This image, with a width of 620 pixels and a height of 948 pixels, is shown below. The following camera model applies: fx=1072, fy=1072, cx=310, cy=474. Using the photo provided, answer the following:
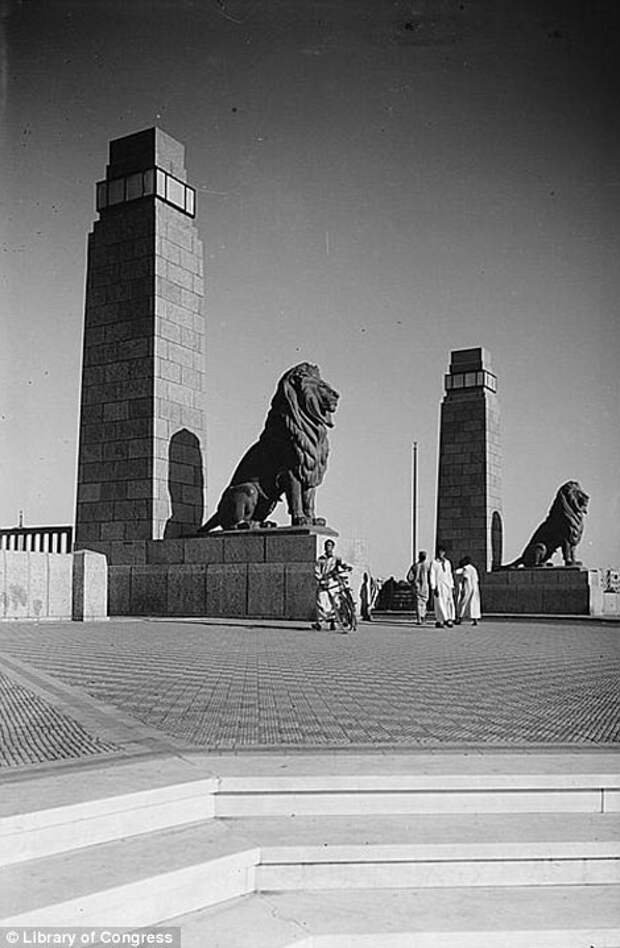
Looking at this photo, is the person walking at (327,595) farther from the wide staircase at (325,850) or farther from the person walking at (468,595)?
the wide staircase at (325,850)

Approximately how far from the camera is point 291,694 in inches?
268

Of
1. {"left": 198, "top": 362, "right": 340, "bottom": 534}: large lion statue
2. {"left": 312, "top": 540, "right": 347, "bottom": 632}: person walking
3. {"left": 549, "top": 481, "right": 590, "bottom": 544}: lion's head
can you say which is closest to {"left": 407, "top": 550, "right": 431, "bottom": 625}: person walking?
{"left": 198, "top": 362, "right": 340, "bottom": 534}: large lion statue

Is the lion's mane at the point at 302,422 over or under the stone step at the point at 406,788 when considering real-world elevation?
over

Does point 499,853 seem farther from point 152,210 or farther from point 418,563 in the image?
point 152,210

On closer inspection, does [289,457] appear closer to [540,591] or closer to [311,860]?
[540,591]

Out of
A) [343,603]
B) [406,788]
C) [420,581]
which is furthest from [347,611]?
[406,788]

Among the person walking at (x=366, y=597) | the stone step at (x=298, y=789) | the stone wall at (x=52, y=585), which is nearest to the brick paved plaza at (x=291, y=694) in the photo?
the stone step at (x=298, y=789)

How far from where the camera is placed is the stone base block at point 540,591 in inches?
1113

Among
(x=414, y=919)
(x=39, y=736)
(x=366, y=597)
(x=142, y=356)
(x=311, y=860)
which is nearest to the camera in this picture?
(x=414, y=919)

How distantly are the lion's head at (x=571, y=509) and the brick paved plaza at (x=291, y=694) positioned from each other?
55.5ft

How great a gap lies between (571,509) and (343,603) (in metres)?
15.3

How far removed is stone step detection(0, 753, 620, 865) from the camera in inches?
147

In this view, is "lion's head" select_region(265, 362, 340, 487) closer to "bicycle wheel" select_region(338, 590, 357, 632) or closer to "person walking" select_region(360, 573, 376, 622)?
"person walking" select_region(360, 573, 376, 622)

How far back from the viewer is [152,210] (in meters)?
20.8
